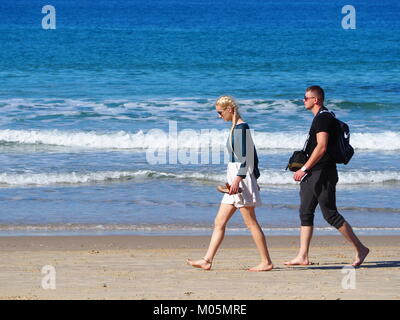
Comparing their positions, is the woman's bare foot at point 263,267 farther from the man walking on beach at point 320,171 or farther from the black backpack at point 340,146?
the black backpack at point 340,146

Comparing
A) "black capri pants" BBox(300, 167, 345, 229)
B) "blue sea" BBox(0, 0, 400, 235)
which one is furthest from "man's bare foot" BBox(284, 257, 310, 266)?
"blue sea" BBox(0, 0, 400, 235)

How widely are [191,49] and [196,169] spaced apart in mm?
27783

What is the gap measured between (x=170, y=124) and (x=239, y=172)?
13477 mm

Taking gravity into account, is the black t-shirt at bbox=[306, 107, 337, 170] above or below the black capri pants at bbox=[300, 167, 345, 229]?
above

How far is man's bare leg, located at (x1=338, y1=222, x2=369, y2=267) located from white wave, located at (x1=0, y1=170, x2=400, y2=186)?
18.3ft

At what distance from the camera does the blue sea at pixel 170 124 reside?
417 inches

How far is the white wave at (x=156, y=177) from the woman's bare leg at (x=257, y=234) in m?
5.69

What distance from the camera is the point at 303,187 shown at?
705 centimetres

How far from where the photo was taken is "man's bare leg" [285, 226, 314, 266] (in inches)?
284
